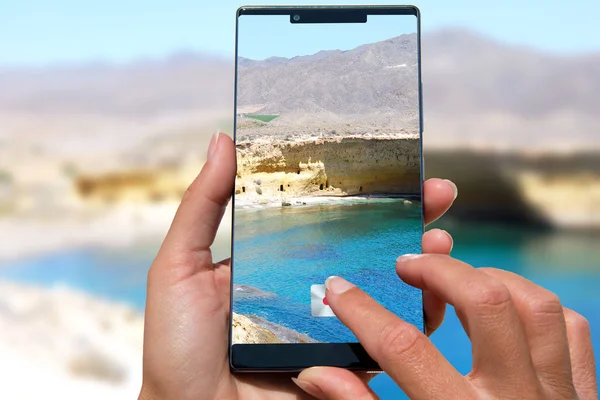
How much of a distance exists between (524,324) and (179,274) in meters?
0.64

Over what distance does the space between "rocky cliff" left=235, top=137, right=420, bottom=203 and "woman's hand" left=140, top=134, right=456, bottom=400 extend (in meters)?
0.07

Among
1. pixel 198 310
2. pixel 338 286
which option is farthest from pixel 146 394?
pixel 338 286

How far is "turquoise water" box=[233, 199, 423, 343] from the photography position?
106 cm

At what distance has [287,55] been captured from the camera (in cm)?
117

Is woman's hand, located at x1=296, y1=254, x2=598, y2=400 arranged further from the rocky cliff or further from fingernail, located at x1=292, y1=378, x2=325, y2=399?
the rocky cliff

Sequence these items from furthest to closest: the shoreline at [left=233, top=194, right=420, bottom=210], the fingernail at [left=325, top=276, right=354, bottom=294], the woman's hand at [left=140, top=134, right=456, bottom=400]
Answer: the shoreline at [left=233, top=194, right=420, bottom=210] → the woman's hand at [left=140, top=134, right=456, bottom=400] → the fingernail at [left=325, top=276, right=354, bottom=294]

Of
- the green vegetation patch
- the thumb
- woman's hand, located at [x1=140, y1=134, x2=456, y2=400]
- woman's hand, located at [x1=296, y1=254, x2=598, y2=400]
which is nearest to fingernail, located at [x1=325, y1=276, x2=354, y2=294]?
woman's hand, located at [x1=296, y1=254, x2=598, y2=400]

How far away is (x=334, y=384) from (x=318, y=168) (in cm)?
49

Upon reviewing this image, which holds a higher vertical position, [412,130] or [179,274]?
[412,130]

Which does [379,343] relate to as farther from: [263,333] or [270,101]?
→ [270,101]

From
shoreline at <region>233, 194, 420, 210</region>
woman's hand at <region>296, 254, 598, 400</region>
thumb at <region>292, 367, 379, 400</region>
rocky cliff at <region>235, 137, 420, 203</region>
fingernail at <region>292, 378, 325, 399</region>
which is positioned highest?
rocky cliff at <region>235, 137, 420, 203</region>

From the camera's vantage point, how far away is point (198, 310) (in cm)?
105

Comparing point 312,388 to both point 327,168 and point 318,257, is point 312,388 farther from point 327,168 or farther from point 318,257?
point 327,168

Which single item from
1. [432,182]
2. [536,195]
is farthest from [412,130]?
[536,195]
